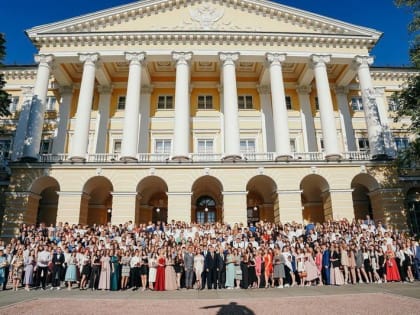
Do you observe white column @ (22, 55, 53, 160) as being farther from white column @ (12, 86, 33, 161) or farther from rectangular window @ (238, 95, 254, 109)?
rectangular window @ (238, 95, 254, 109)

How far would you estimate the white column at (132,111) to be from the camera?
996 inches

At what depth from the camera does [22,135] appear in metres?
29.5

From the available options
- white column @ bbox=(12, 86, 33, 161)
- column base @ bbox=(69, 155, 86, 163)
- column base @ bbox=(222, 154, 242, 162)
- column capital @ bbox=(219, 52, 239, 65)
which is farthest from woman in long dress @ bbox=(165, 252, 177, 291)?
white column @ bbox=(12, 86, 33, 161)

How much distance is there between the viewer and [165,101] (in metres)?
32.8

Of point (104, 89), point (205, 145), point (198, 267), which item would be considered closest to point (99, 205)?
point (205, 145)

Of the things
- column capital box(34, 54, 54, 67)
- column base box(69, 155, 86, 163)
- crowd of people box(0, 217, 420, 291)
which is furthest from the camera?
column capital box(34, 54, 54, 67)

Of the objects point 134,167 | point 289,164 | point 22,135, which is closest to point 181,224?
point 134,167

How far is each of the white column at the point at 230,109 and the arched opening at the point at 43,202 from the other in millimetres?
13738

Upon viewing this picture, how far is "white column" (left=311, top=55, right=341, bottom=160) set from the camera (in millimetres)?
25978

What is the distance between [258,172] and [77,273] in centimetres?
1468

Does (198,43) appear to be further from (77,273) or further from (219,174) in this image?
(77,273)

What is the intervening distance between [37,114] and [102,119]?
20.7 ft

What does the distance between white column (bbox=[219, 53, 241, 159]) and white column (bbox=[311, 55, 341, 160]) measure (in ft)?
23.5

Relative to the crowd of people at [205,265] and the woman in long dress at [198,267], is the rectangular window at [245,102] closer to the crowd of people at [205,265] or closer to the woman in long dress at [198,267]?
the crowd of people at [205,265]
